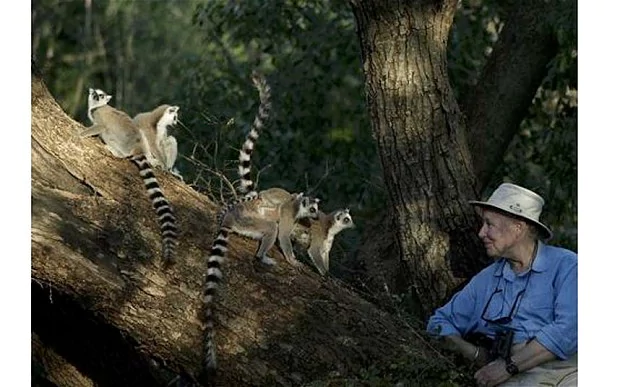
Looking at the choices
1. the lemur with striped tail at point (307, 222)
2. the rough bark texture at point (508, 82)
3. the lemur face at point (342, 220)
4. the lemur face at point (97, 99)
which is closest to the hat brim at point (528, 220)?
the lemur with striped tail at point (307, 222)

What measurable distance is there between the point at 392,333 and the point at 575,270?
80 cm

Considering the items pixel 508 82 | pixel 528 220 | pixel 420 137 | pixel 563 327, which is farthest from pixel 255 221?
pixel 508 82

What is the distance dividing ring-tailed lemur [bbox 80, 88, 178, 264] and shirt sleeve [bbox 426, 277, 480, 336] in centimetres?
113

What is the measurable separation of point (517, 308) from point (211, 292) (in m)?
1.22

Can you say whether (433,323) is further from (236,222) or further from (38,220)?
(38,220)

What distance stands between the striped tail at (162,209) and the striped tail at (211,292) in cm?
17

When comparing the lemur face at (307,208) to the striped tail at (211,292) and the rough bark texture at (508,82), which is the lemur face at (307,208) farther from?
the rough bark texture at (508,82)

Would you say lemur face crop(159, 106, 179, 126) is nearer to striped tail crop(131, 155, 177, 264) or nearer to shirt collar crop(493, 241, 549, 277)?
striped tail crop(131, 155, 177, 264)

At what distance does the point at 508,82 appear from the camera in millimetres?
6766

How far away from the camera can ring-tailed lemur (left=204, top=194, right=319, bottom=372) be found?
15.7ft

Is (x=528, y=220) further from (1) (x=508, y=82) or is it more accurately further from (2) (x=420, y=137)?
(1) (x=508, y=82)

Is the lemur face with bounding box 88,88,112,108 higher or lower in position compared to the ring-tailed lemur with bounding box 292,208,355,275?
higher

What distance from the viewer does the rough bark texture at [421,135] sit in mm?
5293

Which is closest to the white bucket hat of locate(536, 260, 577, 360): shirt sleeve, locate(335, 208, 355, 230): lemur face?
locate(536, 260, 577, 360): shirt sleeve
